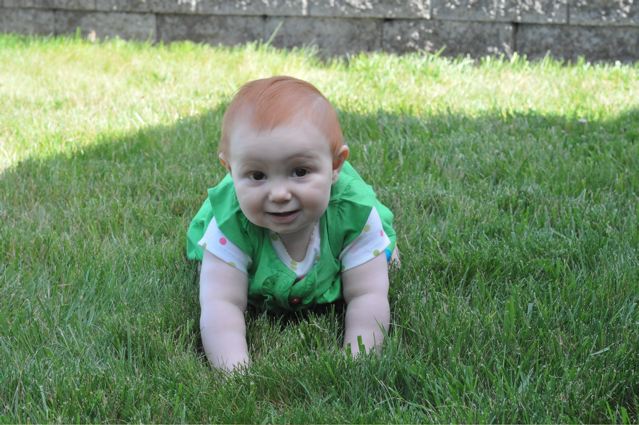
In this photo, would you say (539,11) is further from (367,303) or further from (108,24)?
(367,303)

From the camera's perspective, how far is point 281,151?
2.10 metres

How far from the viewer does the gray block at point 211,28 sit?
625 centimetres

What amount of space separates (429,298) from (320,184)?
0.47 meters

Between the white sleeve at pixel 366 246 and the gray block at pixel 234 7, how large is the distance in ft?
13.0

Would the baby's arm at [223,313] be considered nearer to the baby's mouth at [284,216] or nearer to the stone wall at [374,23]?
the baby's mouth at [284,216]

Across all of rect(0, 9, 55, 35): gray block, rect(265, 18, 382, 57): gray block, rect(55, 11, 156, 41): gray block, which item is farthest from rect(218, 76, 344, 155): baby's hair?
rect(0, 9, 55, 35): gray block

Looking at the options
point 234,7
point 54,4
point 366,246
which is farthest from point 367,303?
point 54,4

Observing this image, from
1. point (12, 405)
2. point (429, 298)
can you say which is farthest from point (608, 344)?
point (12, 405)

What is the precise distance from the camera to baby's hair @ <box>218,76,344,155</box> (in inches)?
83.4

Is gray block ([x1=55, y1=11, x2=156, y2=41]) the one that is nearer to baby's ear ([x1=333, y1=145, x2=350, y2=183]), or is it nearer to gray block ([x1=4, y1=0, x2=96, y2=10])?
gray block ([x1=4, y1=0, x2=96, y2=10])

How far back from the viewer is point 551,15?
5.63 meters

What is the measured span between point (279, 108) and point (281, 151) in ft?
0.37

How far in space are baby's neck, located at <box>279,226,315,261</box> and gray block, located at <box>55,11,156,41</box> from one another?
450 cm

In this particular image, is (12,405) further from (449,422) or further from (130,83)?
(130,83)
